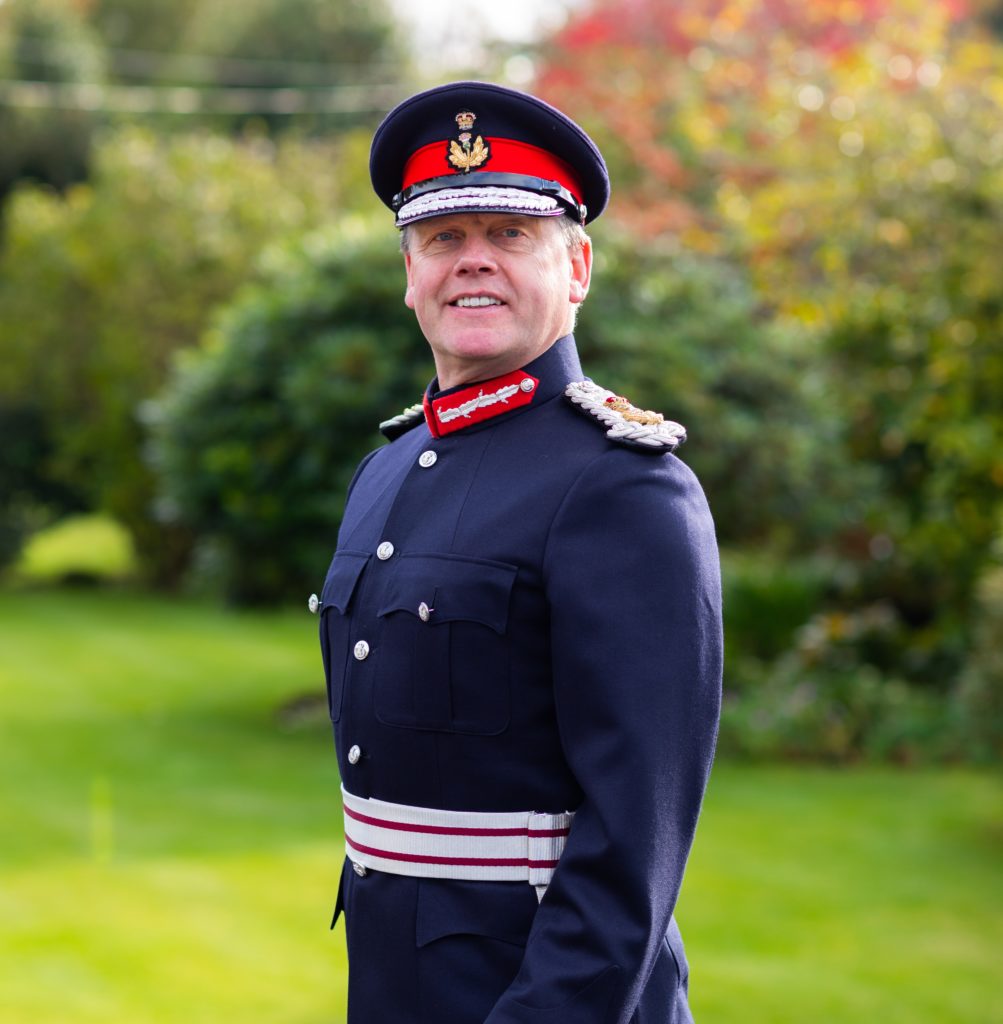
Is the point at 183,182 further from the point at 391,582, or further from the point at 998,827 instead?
the point at 391,582

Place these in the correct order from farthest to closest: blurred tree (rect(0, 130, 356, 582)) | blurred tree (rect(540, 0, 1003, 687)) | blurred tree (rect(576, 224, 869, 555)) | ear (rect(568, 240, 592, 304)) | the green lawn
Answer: blurred tree (rect(0, 130, 356, 582)), blurred tree (rect(576, 224, 869, 555)), blurred tree (rect(540, 0, 1003, 687)), the green lawn, ear (rect(568, 240, 592, 304))

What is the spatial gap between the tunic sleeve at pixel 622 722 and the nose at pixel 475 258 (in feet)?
1.09

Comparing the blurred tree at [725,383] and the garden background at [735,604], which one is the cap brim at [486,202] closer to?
the garden background at [735,604]

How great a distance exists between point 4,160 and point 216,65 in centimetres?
583

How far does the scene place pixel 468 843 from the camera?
2.19m

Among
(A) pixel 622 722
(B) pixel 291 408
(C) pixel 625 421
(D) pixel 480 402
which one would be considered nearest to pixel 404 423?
(D) pixel 480 402

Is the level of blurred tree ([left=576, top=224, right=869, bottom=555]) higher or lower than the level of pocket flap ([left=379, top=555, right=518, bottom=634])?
higher

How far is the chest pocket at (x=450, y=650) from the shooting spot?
7.12 feet

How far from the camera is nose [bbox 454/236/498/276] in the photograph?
88.7 inches

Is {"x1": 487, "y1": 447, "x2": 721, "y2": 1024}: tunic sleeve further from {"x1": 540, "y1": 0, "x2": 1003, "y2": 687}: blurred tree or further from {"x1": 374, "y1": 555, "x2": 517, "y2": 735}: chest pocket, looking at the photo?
{"x1": 540, "y1": 0, "x2": 1003, "y2": 687}: blurred tree

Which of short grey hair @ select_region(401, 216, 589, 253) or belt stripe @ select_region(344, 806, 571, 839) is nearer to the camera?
belt stripe @ select_region(344, 806, 571, 839)

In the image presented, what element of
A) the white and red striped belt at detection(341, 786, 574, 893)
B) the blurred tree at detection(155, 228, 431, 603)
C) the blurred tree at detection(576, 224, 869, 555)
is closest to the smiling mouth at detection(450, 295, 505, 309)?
the white and red striped belt at detection(341, 786, 574, 893)

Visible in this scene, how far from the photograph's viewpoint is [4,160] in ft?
75.7

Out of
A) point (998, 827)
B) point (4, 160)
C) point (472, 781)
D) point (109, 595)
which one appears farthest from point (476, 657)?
point (4, 160)
